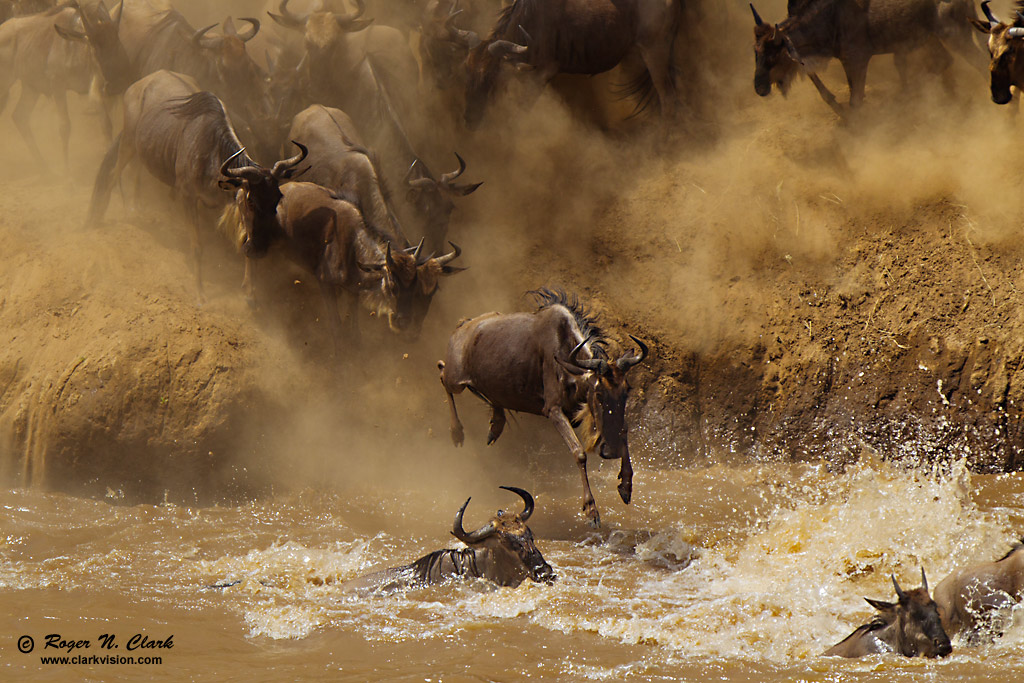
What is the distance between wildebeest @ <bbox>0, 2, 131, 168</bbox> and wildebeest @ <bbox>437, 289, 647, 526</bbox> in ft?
19.4

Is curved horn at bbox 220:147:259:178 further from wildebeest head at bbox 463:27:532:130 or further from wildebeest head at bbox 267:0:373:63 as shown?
wildebeest head at bbox 463:27:532:130

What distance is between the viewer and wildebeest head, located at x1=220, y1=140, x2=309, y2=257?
30.4 feet

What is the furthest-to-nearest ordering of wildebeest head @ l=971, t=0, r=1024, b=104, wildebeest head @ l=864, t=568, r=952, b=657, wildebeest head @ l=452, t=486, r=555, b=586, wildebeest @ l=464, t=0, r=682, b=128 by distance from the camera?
wildebeest @ l=464, t=0, r=682, b=128, wildebeest head @ l=971, t=0, r=1024, b=104, wildebeest head @ l=452, t=486, r=555, b=586, wildebeest head @ l=864, t=568, r=952, b=657

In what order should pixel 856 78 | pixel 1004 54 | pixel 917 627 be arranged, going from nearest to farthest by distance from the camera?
pixel 917 627 → pixel 1004 54 → pixel 856 78

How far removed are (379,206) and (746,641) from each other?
19.1ft

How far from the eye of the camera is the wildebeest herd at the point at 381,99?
8398 mm

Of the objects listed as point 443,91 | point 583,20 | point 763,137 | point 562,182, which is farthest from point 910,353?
point 443,91

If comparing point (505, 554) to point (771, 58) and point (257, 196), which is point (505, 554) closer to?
point (257, 196)

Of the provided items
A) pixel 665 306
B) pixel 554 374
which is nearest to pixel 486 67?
pixel 665 306

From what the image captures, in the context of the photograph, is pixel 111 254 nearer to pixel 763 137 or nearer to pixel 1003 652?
pixel 763 137

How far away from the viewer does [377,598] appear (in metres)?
6.47

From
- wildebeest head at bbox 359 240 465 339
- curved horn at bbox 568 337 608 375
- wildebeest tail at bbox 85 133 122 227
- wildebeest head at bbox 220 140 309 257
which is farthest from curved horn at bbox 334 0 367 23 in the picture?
curved horn at bbox 568 337 608 375

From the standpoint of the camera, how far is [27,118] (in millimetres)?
12258

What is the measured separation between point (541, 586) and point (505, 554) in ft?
1.01
